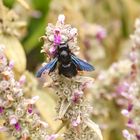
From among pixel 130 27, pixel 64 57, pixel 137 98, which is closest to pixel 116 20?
pixel 130 27

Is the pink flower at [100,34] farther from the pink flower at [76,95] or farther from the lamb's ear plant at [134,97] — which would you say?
the pink flower at [76,95]

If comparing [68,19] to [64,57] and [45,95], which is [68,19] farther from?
[64,57]

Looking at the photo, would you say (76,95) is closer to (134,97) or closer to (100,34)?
(134,97)

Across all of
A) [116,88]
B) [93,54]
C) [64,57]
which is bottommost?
[64,57]

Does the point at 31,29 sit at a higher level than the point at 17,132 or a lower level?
higher

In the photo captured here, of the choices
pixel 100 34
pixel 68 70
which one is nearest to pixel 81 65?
pixel 68 70

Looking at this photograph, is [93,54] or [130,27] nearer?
[93,54]

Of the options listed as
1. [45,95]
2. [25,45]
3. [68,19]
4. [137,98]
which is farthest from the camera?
[25,45]

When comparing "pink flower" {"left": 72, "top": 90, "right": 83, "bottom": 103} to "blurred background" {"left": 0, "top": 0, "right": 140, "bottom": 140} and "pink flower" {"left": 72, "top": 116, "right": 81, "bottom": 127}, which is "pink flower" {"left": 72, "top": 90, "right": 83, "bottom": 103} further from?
"blurred background" {"left": 0, "top": 0, "right": 140, "bottom": 140}
